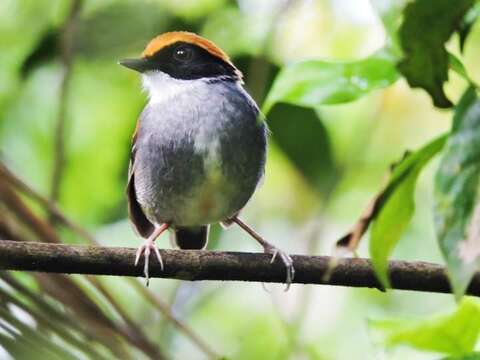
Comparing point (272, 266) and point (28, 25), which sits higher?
point (272, 266)

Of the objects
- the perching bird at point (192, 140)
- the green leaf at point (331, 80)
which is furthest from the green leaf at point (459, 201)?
the perching bird at point (192, 140)

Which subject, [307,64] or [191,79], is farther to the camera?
[191,79]

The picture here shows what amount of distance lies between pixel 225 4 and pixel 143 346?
2.95 metres

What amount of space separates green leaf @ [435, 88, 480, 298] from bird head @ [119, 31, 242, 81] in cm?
284

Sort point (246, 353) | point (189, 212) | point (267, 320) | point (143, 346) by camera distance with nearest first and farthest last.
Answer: point (143, 346) < point (189, 212) < point (246, 353) < point (267, 320)

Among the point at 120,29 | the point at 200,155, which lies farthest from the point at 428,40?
the point at 120,29

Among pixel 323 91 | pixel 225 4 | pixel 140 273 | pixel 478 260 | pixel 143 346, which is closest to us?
pixel 478 260

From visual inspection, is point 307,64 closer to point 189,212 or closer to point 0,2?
point 189,212

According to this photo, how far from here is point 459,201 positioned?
3.75ft

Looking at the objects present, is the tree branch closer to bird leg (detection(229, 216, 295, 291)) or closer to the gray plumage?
bird leg (detection(229, 216, 295, 291))

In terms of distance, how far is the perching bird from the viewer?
12.0ft

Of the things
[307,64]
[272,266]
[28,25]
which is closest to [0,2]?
[28,25]

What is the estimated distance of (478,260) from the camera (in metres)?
1.11

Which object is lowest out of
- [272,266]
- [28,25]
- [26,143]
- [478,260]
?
[26,143]
